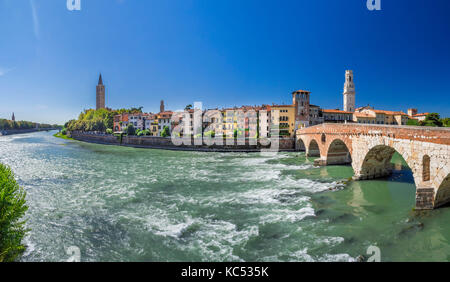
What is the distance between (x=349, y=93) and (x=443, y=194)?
79.3m

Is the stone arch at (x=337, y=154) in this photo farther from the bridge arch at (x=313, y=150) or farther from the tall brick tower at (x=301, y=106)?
the tall brick tower at (x=301, y=106)

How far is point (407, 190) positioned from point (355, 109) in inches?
3100

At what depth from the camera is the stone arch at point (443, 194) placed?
490 inches

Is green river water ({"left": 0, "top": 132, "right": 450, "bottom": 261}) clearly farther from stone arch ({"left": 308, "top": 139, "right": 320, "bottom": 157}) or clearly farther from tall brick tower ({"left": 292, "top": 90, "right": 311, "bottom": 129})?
tall brick tower ({"left": 292, "top": 90, "right": 311, "bottom": 129})

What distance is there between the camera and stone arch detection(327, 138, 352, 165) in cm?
2939

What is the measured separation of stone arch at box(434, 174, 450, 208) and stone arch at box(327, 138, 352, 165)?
16.0 m

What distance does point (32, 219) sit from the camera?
13031 millimetres

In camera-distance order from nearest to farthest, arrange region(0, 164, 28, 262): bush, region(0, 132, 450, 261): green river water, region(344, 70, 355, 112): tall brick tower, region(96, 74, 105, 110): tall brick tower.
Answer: region(0, 164, 28, 262): bush
region(0, 132, 450, 261): green river water
region(344, 70, 355, 112): tall brick tower
region(96, 74, 105, 110): tall brick tower

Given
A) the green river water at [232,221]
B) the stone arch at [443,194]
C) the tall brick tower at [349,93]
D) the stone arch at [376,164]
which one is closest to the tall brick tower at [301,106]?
the tall brick tower at [349,93]

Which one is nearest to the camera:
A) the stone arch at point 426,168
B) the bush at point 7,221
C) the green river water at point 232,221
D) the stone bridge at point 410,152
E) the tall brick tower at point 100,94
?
the bush at point 7,221

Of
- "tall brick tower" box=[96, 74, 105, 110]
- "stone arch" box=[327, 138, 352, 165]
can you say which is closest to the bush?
"stone arch" box=[327, 138, 352, 165]

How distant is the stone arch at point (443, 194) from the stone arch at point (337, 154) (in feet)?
52.6

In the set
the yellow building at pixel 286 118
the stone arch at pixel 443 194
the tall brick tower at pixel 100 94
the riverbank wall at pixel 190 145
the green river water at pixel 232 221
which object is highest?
the tall brick tower at pixel 100 94
